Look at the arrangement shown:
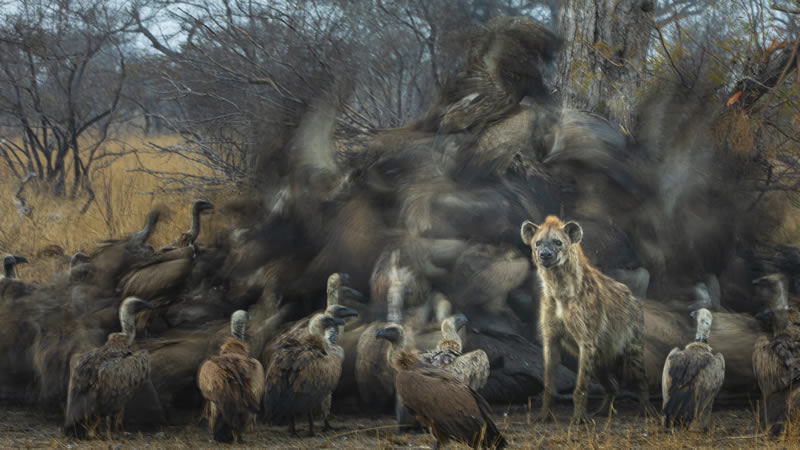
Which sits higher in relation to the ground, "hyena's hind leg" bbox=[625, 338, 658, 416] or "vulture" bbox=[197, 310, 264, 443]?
"hyena's hind leg" bbox=[625, 338, 658, 416]

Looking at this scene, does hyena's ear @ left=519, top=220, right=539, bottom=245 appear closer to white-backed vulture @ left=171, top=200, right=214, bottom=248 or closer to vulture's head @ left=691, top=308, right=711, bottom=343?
vulture's head @ left=691, top=308, right=711, bottom=343

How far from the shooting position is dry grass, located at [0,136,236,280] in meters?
7.89

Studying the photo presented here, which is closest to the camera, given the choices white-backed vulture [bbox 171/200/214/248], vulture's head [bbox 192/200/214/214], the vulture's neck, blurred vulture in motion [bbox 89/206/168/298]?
the vulture's neck

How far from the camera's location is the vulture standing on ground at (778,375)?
4.35m

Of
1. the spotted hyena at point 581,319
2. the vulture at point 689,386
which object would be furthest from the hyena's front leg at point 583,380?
the vulture at point 689,386

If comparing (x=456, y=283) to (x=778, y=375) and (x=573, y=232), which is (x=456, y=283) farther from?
Answer: (x=778, y=375)

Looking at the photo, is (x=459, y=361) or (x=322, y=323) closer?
(x=459, y=361)

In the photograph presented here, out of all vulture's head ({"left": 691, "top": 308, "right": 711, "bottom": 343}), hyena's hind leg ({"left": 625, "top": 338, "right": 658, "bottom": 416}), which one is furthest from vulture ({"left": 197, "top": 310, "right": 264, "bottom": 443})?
vulture's head ({"left": 691, "top": 308, "right": 711, "bottom": 343})

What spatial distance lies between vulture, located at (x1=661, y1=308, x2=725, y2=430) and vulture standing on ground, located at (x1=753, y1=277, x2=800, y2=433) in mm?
227

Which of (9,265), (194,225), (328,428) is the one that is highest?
(194,225)

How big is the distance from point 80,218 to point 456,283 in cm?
477

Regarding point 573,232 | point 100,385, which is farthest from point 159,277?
point 573,232

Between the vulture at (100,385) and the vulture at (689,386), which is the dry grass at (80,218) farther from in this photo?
the vulture at (689,386)

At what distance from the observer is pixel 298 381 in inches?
175
